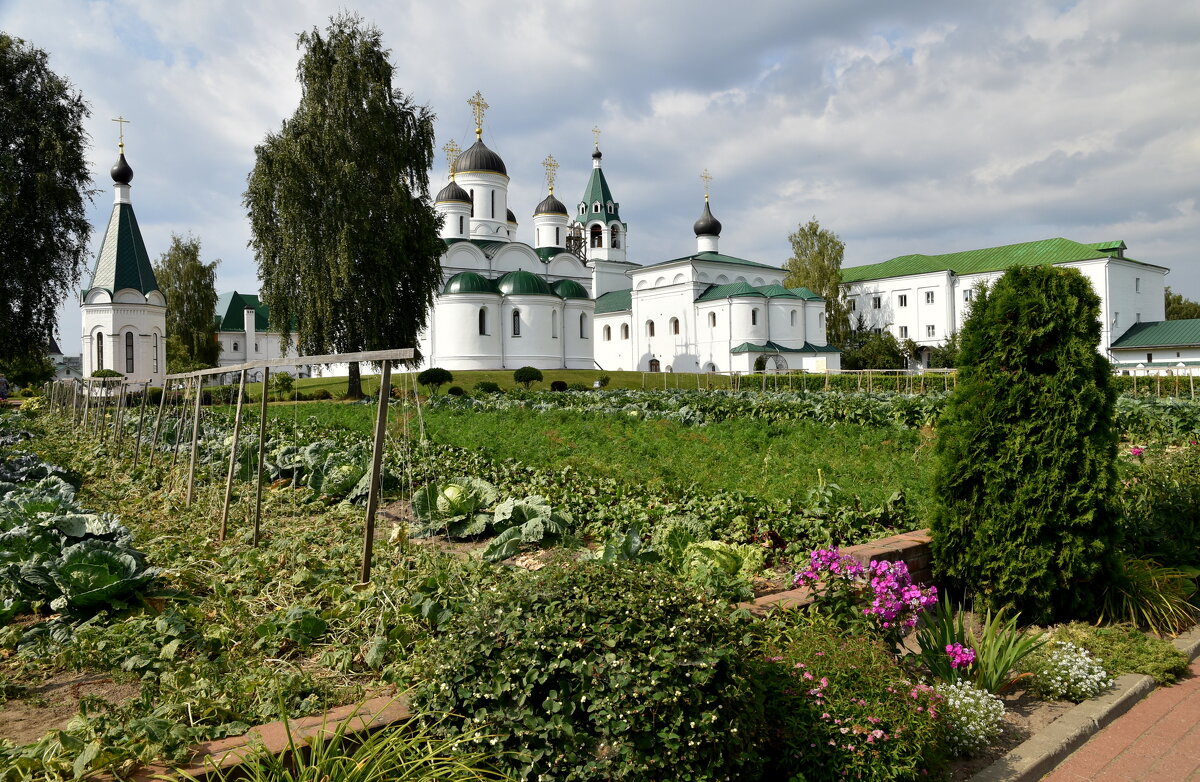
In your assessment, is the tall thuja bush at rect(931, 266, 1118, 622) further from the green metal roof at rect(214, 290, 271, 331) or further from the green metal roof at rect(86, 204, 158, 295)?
the green metal roof at rect(214, 290, 271, 331)

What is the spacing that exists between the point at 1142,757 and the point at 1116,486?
174 cm

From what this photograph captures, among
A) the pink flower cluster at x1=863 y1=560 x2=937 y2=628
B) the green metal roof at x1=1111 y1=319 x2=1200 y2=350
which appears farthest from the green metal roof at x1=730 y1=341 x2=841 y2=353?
the pink flower cluster at x1=863 y1=560 x2=937 y2=628

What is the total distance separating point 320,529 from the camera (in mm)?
6523

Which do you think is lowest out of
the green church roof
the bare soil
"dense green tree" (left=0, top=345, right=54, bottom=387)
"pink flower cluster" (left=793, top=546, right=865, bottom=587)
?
the bare soil

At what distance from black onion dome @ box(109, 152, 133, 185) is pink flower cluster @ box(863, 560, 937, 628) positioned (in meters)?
50.5

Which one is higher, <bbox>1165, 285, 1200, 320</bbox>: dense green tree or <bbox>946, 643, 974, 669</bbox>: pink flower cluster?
<bbox>1165, 285, 1200, 320</bbox>: dense green tree

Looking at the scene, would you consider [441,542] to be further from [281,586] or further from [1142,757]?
[1142,757]

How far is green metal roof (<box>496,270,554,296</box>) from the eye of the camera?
4475cm

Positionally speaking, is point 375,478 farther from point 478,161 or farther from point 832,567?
point 478,161

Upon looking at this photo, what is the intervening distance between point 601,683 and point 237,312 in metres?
70.1

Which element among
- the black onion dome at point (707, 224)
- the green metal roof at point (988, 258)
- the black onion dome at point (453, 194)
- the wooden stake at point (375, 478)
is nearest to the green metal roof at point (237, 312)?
the black onion dome at point (453, 194)

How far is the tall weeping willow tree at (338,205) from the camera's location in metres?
24.8

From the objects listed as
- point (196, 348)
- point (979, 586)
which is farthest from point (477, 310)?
point (979, 586)

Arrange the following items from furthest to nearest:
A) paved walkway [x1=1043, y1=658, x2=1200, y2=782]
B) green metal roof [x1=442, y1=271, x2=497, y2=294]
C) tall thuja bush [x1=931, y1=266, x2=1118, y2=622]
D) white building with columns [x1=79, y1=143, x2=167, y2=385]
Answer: green metal roof [x1=442, y1=271, x2=497, y2=294]
white building with columns [x1=79, y1=143, x2=167, y2=385]
tall thuja bush [x1=931, y1=266, x2=1118, y2=622]
paved walkway [x1=1043, y1=658, x2=1200, y2=782]
